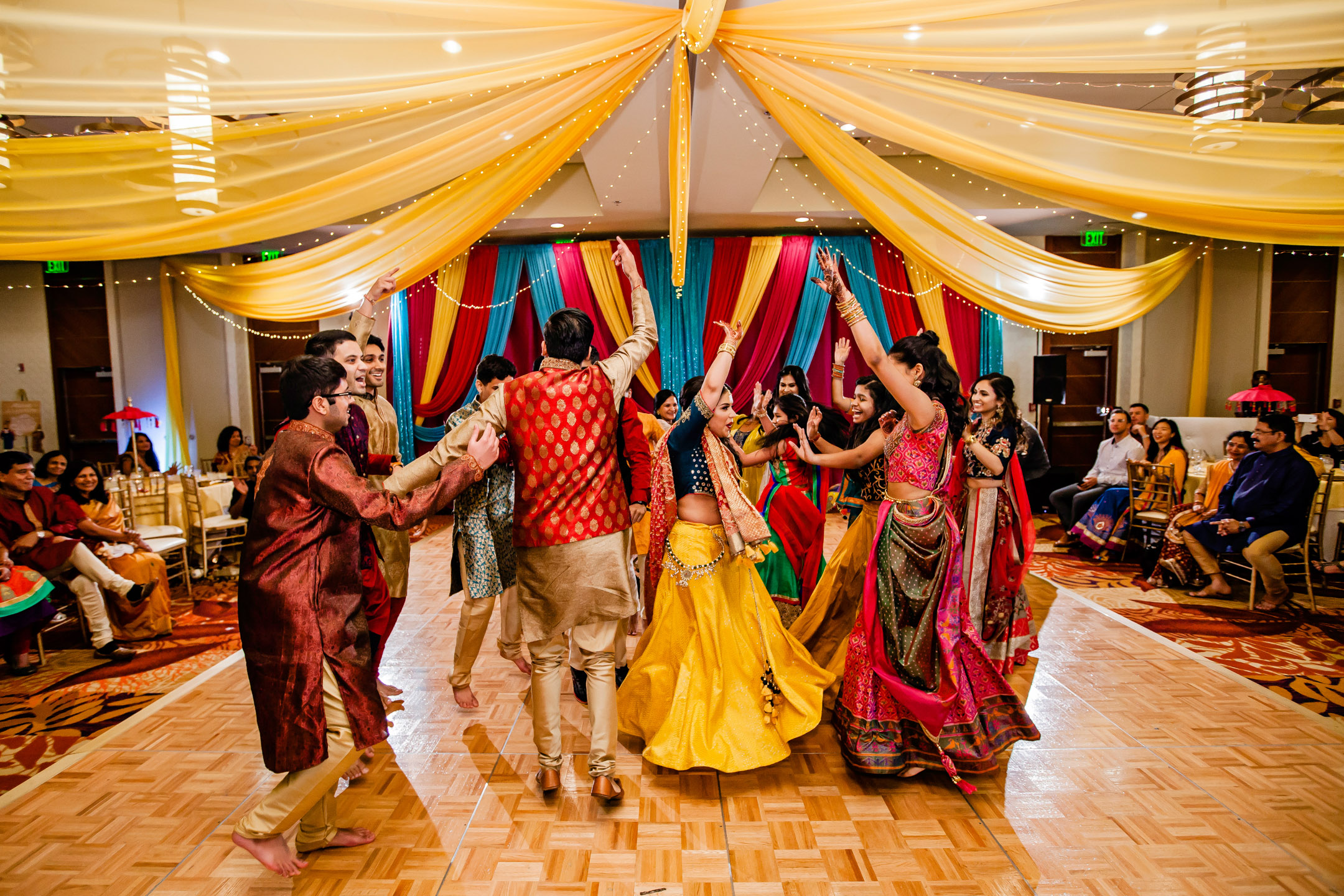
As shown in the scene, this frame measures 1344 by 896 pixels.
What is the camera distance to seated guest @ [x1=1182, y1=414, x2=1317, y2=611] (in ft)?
14.5

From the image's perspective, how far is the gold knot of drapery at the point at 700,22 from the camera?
2051mm

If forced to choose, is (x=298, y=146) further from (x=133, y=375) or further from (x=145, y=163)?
(x=133, y=375)

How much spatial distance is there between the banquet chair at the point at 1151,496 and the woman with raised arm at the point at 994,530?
9.39 feet

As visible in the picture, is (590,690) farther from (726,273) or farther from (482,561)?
(726,273)

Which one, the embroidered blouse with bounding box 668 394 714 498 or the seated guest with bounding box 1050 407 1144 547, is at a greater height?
the embroidered blouse with bounding box 668 394 714 498

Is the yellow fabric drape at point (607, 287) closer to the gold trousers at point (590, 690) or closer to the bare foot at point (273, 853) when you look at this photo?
the gold trousers at point (590, 690)

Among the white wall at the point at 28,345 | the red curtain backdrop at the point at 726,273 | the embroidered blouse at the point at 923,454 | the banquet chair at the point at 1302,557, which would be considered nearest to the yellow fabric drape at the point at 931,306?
the red curtain backdrop at the point at 726,273

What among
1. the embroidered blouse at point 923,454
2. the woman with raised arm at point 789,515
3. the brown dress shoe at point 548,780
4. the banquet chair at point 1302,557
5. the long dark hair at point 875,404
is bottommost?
the brown dress shoe at point 548,780

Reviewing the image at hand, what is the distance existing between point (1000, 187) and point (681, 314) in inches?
138

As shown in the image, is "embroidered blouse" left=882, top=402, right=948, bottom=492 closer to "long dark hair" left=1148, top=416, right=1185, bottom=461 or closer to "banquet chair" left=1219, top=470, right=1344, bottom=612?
"banquet chair" left=1219, top=470, right=1344, bottom=612

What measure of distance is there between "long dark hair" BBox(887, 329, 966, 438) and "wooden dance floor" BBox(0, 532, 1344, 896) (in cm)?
128

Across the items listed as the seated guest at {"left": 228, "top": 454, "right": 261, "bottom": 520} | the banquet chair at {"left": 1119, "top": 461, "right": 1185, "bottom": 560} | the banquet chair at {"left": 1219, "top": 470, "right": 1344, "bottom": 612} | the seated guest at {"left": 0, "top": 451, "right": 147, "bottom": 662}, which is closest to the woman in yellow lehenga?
the seated guest at {"left": 0, "top": 451, "right": 147, "bottom": 662}

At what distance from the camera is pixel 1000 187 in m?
6.65

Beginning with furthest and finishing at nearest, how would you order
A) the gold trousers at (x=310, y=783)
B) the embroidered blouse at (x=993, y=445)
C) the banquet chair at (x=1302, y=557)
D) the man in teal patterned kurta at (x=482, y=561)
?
the banquet chair at (x=1302, y=557), the embroidered blouse at (x=993, y=445), the man in teal patterned kurta at (x=482, y=561), the gold trousers at (x=310, y=783)
